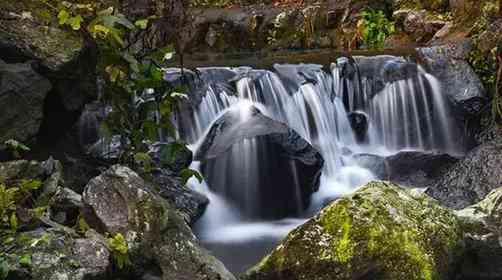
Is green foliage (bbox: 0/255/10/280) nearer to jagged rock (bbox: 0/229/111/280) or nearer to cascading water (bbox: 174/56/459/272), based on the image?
jagged rock (bbox: 0/229/111/280)

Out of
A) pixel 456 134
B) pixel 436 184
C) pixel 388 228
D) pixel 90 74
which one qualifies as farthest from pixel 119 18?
pixel 456 134

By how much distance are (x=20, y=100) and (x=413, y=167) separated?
16.9 feet

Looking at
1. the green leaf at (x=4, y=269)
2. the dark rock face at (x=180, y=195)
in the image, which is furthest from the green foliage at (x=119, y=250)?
the dark rock face at (x=180, y=195)

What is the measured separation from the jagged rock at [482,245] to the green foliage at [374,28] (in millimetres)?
9001

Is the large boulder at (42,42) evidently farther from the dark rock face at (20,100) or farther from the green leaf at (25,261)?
the green leaf at (25,261)

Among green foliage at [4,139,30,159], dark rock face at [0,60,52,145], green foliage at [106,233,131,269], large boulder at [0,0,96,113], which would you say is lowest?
green foliage at [106,233,131,269]

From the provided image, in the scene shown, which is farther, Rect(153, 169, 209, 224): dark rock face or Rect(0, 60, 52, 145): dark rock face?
Rect(153, 169, 209, 224): dark rock face

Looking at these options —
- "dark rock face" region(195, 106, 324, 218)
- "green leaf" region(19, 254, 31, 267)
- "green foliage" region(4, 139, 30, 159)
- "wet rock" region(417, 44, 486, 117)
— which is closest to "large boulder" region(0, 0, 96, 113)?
"green foliage" region(4, 139, 30, 159)

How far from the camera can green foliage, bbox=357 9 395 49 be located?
13.1 m

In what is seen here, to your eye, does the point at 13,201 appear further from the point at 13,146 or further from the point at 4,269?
the point at 13,146

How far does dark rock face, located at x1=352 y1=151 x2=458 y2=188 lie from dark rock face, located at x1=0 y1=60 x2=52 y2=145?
4743 mm

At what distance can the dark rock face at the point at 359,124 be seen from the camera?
9070 millimetres

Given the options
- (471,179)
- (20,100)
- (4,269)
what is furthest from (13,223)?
(471,179)

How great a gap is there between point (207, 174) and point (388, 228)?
396cm
